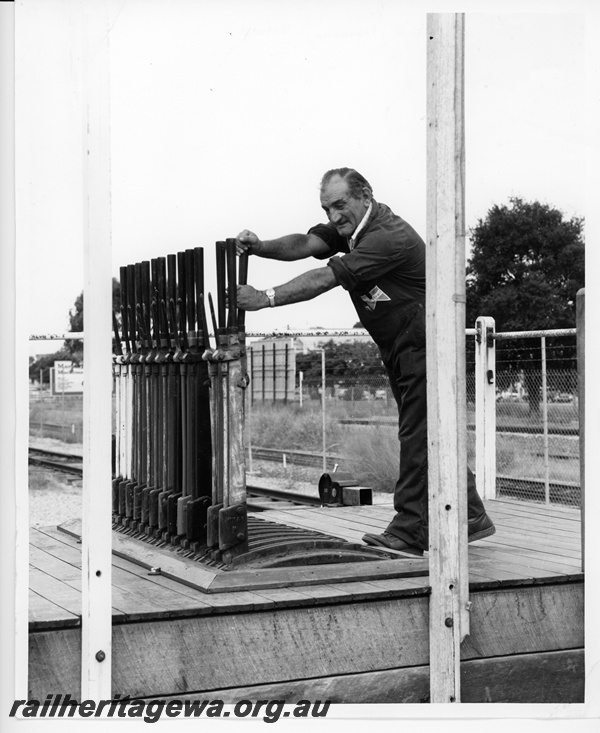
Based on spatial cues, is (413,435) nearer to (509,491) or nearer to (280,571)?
(280,571)

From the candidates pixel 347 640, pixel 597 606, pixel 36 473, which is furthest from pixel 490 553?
pixel 36 473

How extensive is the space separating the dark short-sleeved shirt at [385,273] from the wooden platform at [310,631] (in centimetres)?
108

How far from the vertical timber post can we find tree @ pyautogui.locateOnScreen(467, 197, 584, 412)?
76.1 feet

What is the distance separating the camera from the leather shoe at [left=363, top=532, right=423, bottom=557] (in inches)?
173

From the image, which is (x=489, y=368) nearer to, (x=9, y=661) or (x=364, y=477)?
(x=9, y=661)

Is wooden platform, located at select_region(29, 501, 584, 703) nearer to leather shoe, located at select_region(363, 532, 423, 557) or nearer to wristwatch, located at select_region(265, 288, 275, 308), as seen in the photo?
leather shoe, located at select_region(363, 532, 423, 557)

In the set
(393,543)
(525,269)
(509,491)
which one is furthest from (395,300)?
(525,269)

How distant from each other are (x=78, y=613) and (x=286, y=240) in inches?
81.8

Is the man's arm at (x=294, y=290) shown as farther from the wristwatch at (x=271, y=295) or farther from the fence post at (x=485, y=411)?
the fence post at (x=485, y=411)

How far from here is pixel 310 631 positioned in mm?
3502

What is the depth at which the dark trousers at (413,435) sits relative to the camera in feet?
14.5

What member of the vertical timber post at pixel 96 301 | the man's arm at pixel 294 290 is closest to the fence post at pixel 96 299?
the vertical timber post at pixel 96 301

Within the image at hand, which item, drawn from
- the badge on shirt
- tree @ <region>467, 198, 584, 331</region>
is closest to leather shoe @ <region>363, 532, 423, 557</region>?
the badge on shirt

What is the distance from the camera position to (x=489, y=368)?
256 inches
